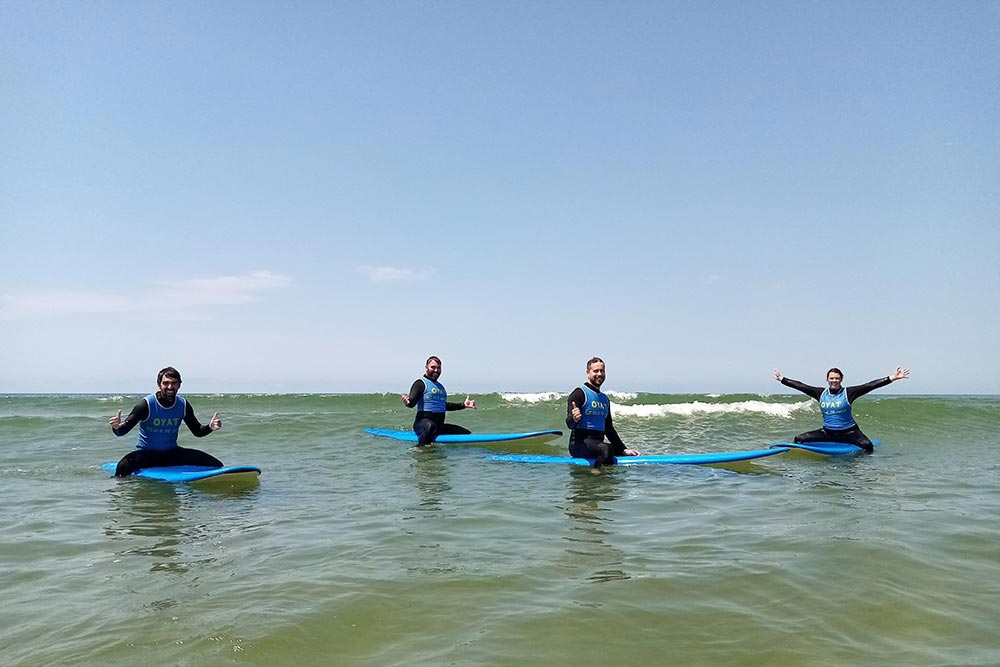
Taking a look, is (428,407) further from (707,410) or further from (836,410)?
(707,410)

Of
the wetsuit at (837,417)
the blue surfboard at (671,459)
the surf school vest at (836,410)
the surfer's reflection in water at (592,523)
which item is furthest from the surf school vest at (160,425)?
the surf school vest at (836,410)

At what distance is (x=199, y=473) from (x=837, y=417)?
11.1 metres

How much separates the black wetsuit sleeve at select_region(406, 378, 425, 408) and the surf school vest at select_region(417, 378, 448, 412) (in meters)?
0.11

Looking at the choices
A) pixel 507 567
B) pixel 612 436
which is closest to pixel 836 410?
pixel 612 436

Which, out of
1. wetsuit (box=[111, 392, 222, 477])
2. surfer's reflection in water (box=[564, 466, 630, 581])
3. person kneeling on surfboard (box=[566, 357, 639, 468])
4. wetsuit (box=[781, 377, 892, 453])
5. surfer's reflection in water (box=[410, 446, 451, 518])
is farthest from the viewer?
wetsuit (box=[781, 377, 892, 453])

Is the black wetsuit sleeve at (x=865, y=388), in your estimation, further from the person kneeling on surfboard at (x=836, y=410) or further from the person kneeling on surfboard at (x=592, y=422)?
the person kneeling on surfboard at (x=592, y=422)

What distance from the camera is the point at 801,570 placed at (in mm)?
4828

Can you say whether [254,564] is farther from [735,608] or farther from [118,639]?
[735,608]

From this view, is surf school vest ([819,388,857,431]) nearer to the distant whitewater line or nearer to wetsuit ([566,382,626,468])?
wetsuit ([566,382,626,468])

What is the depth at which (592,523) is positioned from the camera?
6492 mm

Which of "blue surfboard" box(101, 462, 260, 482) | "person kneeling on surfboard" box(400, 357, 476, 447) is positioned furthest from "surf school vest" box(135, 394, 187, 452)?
"person kneeling on surfboard" box(400, 357, 476, 447)

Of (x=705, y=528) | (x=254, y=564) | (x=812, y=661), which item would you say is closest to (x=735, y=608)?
(x=812, y=661)

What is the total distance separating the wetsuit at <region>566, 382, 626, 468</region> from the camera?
10.3 m

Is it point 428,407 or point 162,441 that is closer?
point 162,441
